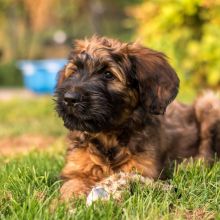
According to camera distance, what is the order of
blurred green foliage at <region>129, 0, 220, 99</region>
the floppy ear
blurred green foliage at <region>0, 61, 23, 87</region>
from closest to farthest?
the floppy ear, blurred green foliage at <region>129, 0, 220, 99</region>, blurred green foliage at <region>0, 61, 23, 87</region>

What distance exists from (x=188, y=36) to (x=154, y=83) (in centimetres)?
699

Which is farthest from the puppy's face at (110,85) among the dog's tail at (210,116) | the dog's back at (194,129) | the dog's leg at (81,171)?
the dog's tail at (210,116)

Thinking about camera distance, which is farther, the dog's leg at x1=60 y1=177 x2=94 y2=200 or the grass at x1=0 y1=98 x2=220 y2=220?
the dog's leg at x1=60 y1=177 x2=94 y2=200

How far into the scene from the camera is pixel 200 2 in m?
10.2

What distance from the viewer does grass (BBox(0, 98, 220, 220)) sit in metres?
3.73

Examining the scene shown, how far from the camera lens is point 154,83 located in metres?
4.83

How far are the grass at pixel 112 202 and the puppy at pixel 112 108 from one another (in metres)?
0.24

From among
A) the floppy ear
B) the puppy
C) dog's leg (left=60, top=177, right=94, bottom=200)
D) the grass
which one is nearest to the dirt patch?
the grass

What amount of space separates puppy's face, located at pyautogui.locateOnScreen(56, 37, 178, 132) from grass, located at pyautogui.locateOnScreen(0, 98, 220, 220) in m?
0.54

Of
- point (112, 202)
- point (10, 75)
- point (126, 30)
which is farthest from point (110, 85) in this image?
point (126, 30)

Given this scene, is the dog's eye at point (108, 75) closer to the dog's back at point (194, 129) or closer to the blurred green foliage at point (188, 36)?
the dog's back at point (194, 129)

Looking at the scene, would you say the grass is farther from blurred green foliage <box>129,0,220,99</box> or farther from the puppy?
blurred green foliage <box>129,0,220,99</box>

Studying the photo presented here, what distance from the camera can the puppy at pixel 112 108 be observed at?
15.0ft

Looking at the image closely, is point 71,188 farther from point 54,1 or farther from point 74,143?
point 54,1
